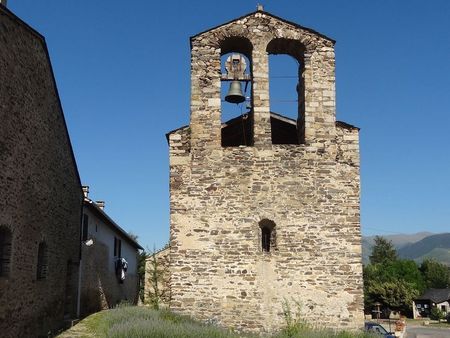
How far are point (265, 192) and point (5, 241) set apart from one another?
20.6 feet

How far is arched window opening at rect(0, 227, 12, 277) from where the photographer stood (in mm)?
10695

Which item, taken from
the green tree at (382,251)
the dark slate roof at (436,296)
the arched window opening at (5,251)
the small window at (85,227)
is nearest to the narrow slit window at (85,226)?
the small window at (85,227)

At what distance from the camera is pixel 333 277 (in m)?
12.5

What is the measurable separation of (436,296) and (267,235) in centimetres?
4496

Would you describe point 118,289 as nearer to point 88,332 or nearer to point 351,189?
point 88,332

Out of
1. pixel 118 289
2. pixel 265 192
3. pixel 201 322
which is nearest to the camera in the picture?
pixel 201 322

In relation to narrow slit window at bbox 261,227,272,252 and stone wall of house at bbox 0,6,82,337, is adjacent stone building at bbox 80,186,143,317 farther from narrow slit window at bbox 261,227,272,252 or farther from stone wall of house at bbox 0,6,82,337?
narrow slit window at bbox 261,227,272,252

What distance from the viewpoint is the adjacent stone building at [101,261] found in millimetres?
18562

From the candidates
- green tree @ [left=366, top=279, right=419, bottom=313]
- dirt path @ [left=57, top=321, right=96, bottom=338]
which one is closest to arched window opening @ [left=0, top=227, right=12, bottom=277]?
dirt path @ [left=57, top=321, right=96, bottom=338]

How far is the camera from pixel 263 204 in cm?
1274

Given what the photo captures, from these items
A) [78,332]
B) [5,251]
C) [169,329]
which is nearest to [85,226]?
[78,332]

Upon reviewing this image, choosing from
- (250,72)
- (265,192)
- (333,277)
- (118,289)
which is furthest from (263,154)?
(118,289)

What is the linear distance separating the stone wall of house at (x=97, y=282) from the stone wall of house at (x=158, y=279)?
3699mm

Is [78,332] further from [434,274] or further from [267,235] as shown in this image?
[434,274]
